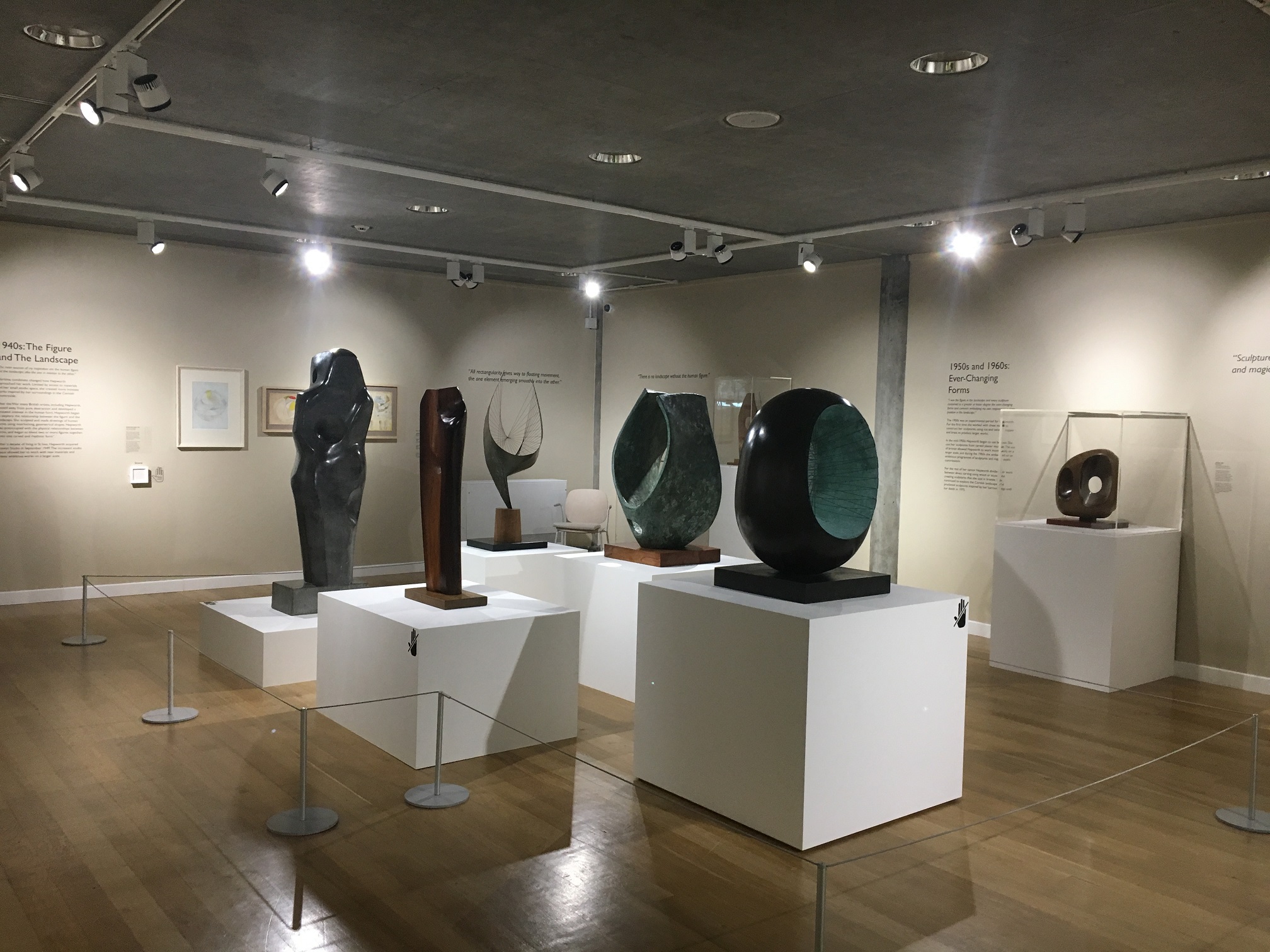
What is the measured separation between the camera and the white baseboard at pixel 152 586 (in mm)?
8055

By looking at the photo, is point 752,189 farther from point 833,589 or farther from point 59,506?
point 59,506

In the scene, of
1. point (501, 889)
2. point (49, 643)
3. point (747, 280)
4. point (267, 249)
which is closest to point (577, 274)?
point (747, 280)

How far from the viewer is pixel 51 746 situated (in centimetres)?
464

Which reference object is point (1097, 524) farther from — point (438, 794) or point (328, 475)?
point (328, 475)

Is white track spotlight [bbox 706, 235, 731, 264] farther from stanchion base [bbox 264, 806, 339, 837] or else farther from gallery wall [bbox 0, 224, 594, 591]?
stanchion base [bbox 264, 806, 339, 837]

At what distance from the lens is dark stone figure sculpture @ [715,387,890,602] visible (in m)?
3.93

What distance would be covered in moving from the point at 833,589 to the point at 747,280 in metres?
6.27

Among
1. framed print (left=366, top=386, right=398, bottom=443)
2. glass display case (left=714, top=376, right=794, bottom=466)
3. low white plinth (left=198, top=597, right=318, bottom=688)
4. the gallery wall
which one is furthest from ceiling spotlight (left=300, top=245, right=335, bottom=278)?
glass display case (left=714, top=376, right=794, bottom=466)

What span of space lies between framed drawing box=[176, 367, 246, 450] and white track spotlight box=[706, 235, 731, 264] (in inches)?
168

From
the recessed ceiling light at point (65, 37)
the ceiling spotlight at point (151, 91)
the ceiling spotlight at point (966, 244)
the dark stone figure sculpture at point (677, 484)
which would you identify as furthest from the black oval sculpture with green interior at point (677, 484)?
the recessed ceiling light at point (65, 37)

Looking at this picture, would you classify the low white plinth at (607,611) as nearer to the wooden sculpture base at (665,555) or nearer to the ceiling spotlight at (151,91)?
the wooden sculpture base at (665,555)

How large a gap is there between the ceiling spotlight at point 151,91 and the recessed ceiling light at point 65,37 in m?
0.21

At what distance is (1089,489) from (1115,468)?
0.21 meters

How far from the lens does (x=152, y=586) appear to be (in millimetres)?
8664
